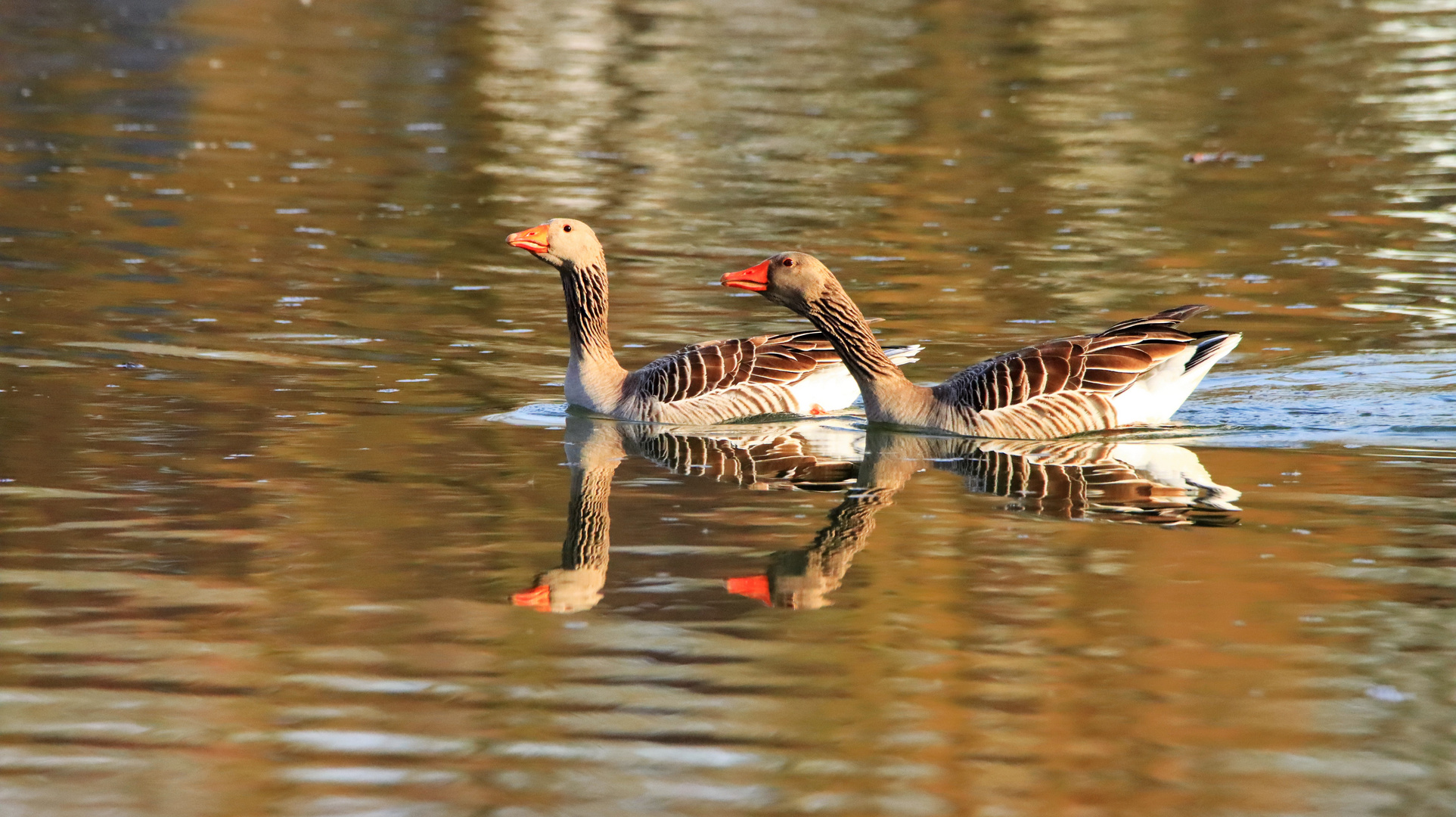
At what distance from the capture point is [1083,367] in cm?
1257

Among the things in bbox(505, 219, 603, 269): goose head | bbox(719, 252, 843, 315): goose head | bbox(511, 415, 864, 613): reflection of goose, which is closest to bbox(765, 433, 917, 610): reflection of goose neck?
bbox(511, 415, 864, 613): reflection of goose

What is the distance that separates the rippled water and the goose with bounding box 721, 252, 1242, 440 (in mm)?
283

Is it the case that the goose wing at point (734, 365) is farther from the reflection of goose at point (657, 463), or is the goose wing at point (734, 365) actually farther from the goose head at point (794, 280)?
the goose head at point (794, 280)

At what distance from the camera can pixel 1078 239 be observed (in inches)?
797

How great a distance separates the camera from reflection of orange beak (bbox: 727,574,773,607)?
8617 mm

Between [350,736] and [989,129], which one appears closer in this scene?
[350,736]

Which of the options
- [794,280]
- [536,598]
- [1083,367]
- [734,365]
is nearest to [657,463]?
[734,365]

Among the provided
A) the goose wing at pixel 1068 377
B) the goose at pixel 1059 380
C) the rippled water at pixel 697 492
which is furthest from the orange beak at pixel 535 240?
the goose wing at pixel 1068 377

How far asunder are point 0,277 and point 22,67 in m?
16.3

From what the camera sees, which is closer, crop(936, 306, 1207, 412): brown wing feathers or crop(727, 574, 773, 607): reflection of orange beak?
crop(727, 574, 773, 607): reflection of orange beak

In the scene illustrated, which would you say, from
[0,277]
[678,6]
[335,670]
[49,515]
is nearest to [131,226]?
[0,277]

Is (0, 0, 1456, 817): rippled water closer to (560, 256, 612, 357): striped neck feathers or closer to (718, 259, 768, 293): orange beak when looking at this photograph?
(560, 256, 612, 357): striped neck feathers

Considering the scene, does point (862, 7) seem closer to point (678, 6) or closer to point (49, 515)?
point (678, 6)

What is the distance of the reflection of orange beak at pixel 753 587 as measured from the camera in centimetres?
862
